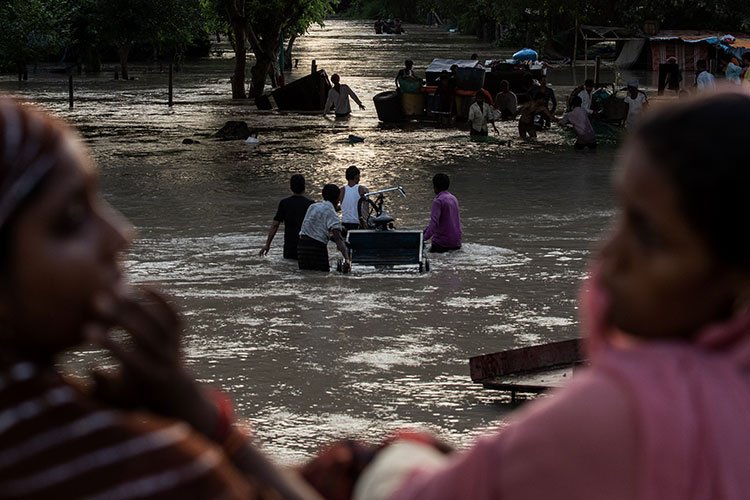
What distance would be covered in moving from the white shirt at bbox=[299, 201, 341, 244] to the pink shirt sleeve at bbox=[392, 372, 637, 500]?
1227cm

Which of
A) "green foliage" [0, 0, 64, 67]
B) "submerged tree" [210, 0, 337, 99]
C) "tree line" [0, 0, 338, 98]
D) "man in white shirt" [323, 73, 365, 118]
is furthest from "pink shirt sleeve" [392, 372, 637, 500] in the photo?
"green foliage" [0, 0, 64, 67]

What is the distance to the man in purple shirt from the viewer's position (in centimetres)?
1452

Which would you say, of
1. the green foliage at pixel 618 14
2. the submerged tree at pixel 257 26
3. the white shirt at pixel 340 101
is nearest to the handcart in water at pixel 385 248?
the white shirt at pixel 340 101

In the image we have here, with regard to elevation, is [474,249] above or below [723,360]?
below

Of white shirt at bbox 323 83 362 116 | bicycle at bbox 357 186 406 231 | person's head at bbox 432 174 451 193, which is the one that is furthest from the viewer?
white shirt at bbox 323 83 362 116

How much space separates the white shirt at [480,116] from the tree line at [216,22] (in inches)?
473

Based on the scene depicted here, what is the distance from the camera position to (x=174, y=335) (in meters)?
1.49

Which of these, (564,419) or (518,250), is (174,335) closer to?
(564,419)

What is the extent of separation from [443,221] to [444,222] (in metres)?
0.01

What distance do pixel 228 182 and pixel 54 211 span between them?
19.7 metres

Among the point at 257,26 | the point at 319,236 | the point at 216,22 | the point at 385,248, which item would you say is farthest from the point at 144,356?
the point at 216,22

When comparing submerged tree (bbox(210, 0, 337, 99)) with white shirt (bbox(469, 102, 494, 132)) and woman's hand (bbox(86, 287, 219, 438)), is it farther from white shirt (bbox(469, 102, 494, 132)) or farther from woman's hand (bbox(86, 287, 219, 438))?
woman's hand (bbox(86, 287, 219, 438))

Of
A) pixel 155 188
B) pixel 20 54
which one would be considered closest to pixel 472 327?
pixel 155 188

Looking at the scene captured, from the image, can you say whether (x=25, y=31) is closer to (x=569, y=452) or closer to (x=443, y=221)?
(x=443, y=221)
